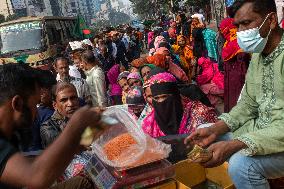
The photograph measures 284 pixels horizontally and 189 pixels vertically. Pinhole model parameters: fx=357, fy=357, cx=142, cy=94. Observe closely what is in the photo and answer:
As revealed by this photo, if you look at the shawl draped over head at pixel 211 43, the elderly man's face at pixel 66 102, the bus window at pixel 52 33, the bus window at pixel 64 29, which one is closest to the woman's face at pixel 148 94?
the elderly man's face at pixel 66 102

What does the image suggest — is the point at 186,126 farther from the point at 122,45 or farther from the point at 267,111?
the point at 122,45

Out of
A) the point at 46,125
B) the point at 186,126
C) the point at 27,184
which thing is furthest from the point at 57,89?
the point at 27,184

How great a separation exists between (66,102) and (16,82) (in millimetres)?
1960

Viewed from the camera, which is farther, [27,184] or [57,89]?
[57,89]

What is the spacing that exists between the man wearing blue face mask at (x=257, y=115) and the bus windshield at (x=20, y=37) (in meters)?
13.1

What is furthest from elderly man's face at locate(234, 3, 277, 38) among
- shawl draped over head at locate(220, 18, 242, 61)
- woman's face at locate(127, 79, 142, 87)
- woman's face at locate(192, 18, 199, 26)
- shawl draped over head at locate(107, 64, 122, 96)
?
woman's face at locate(192, 18, 199, 26)

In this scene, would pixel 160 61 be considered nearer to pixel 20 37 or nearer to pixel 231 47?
pixel 231 47

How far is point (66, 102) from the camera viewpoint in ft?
11.8

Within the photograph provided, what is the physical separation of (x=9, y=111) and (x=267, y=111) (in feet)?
4.58

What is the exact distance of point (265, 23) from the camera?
213 centimetres

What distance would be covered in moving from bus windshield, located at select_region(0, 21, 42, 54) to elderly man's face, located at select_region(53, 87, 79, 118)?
1133 centimetres

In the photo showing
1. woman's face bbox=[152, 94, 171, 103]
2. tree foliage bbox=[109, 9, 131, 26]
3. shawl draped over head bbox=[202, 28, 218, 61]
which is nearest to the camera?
woman's face bbox=[152, 94, 171, 103]

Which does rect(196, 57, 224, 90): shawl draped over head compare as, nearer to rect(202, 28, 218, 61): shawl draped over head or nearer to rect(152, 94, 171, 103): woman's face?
rect(202, 28, 218, 61): shawl draped over head

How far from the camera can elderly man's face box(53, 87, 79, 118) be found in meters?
3.58
